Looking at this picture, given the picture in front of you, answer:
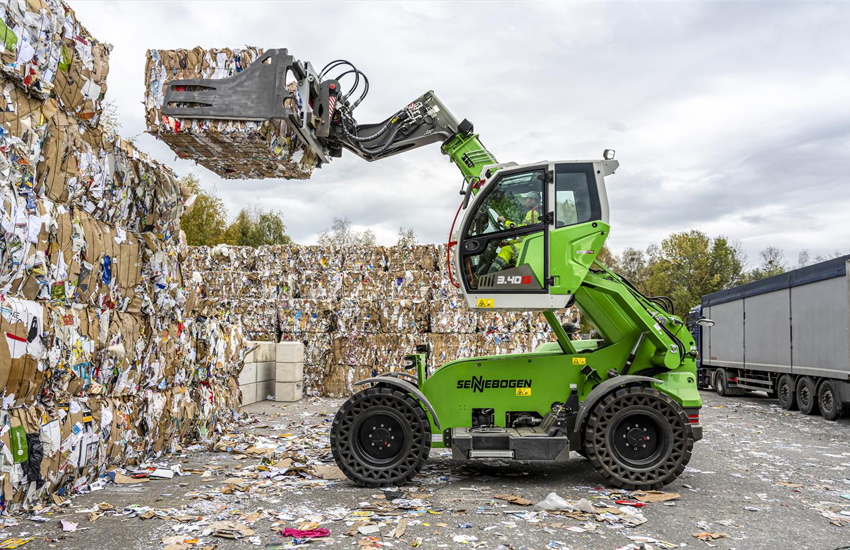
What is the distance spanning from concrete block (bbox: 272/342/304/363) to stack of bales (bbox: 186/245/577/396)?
1538 mm

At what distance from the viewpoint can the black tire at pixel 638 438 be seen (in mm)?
7051

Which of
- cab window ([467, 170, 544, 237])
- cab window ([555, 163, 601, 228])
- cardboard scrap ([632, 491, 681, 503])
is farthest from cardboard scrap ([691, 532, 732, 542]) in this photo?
cab window ([467, 170, 544, 237])

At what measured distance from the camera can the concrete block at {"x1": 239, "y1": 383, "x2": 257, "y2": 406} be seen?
13.8 metres

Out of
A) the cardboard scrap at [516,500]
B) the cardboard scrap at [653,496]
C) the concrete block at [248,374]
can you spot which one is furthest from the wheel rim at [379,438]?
the concrete block at [248,374]

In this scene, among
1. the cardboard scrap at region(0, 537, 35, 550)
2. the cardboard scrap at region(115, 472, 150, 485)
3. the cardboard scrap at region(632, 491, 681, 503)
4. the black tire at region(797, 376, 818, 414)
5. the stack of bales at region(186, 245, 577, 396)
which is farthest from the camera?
the stack of bales at region(186, 245, 577, 396)

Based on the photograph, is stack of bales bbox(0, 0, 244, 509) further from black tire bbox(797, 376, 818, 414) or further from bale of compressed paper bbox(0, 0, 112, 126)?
black tire bbox(797, 376, 818, 414)

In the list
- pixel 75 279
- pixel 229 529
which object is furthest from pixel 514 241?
pixel 75 279

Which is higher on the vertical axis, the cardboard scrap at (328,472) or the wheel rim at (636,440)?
the wheel rim at (636,440)

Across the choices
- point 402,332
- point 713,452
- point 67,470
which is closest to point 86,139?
point 67,470

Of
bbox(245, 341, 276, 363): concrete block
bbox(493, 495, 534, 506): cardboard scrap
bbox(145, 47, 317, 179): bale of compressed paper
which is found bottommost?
bbox(493, 495, 534, 506): cardboard scrap

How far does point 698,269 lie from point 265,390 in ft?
126

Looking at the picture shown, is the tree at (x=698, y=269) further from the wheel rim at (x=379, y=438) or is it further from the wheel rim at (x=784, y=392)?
the wheel rim at (x=379, y=438)

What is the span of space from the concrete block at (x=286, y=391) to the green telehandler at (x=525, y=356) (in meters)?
7.85

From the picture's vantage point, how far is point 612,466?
708cm
